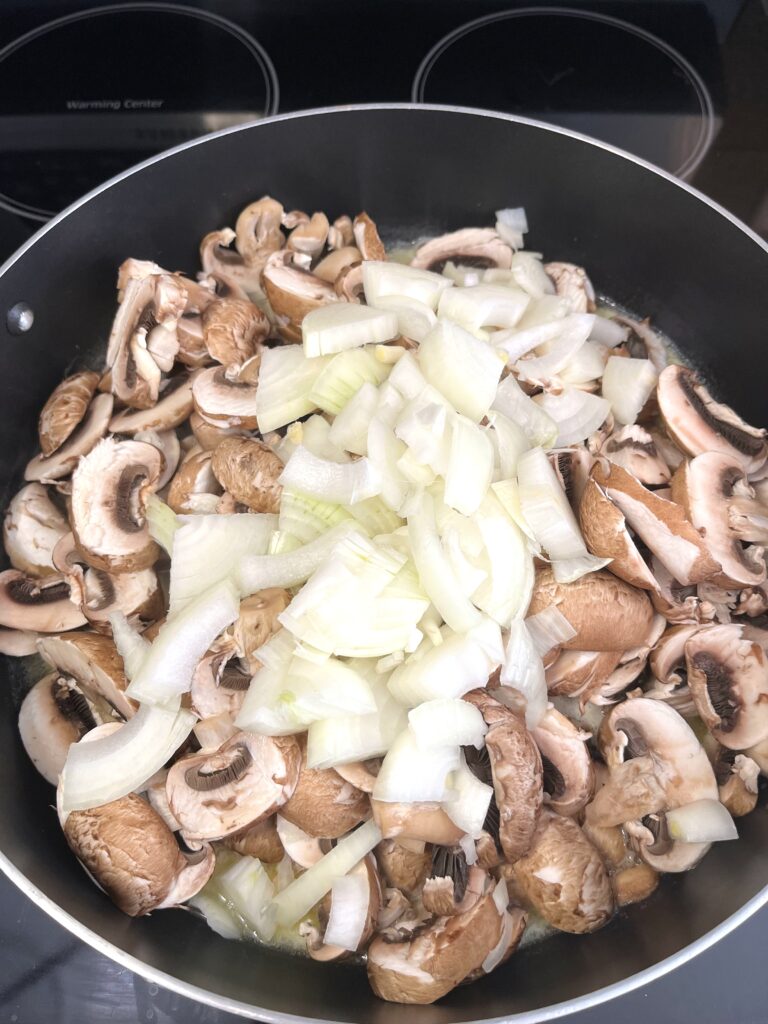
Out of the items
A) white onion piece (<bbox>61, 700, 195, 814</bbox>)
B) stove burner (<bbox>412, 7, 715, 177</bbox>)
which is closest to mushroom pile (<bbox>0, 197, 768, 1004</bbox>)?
white onion piece (<bbox>61, 700, 195, 814</bbox>)

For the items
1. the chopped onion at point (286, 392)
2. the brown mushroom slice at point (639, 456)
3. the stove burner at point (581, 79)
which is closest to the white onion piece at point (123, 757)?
the chopped onion at point (286, 392)

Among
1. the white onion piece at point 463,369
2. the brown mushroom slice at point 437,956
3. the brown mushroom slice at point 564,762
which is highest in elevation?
the white onion piece at point 463,369

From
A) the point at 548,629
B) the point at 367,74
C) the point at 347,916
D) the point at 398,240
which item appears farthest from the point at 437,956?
the point at 367,74

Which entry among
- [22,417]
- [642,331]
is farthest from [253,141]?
[642,331]

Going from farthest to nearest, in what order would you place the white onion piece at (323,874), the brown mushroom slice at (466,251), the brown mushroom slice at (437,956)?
the brown mushroom slice at (466,251)
the white onion piece at (323,874)
the brown mushroom slice at (437,956)

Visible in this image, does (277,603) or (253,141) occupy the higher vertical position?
(253,141)

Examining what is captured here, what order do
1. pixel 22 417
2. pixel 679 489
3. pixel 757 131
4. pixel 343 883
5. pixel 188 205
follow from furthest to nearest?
pixel 757 131 → pixel 188 205 → pixel 22 417 → pixel 679 489 → pixel 343 883

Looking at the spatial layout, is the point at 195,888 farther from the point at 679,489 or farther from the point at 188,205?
the point at 188,205

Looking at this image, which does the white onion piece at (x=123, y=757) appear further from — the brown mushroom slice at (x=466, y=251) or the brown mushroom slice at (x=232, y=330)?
the brown mushroom slice at (x=466, y=251)
